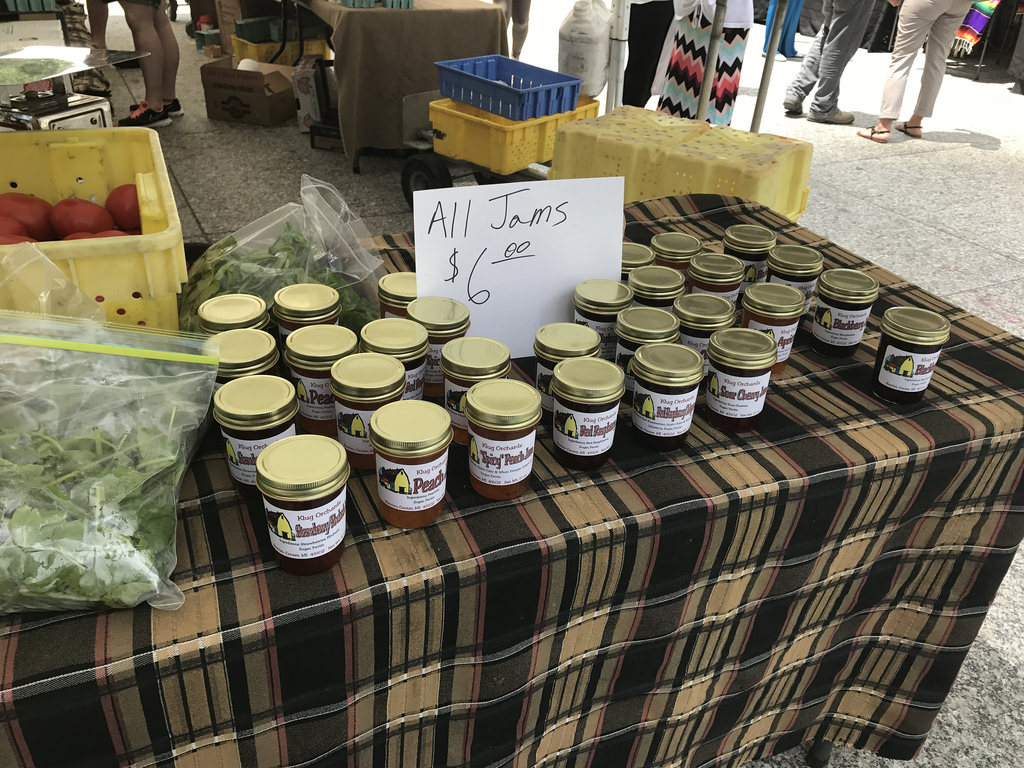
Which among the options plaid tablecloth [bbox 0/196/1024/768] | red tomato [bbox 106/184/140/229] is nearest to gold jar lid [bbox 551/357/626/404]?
plaid tablecloth [bbox 0/196/1024/768]

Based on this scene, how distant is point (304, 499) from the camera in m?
0.69

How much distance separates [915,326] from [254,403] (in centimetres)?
82

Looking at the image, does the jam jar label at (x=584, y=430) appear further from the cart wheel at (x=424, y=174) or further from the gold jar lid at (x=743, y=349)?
the cart wheel at (x=424, y=174)

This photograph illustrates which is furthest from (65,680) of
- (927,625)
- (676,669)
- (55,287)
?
(927,625)

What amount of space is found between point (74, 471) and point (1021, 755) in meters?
1.66

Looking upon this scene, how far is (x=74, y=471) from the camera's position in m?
0.71

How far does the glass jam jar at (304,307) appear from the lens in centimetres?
97

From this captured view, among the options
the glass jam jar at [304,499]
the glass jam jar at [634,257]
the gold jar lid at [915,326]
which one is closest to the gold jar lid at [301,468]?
the glass jam jar at [304,499]

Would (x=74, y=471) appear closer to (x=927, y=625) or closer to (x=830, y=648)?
(x=830, y=648)

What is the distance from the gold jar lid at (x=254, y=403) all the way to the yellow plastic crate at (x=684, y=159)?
1.54 meters

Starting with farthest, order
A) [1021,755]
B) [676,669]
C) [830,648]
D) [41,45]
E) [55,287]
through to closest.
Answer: [41,45] → [1021,755] → [830,648] → [676,669] → [55,287]

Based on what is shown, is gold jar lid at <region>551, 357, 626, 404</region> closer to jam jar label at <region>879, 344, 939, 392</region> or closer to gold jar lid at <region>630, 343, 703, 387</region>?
gold jar lid at <region>630, 343, 703, 387</region>

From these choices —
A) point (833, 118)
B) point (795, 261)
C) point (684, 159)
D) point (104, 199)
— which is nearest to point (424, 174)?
point (684, 159)

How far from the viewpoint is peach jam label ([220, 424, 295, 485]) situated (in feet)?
2.58
